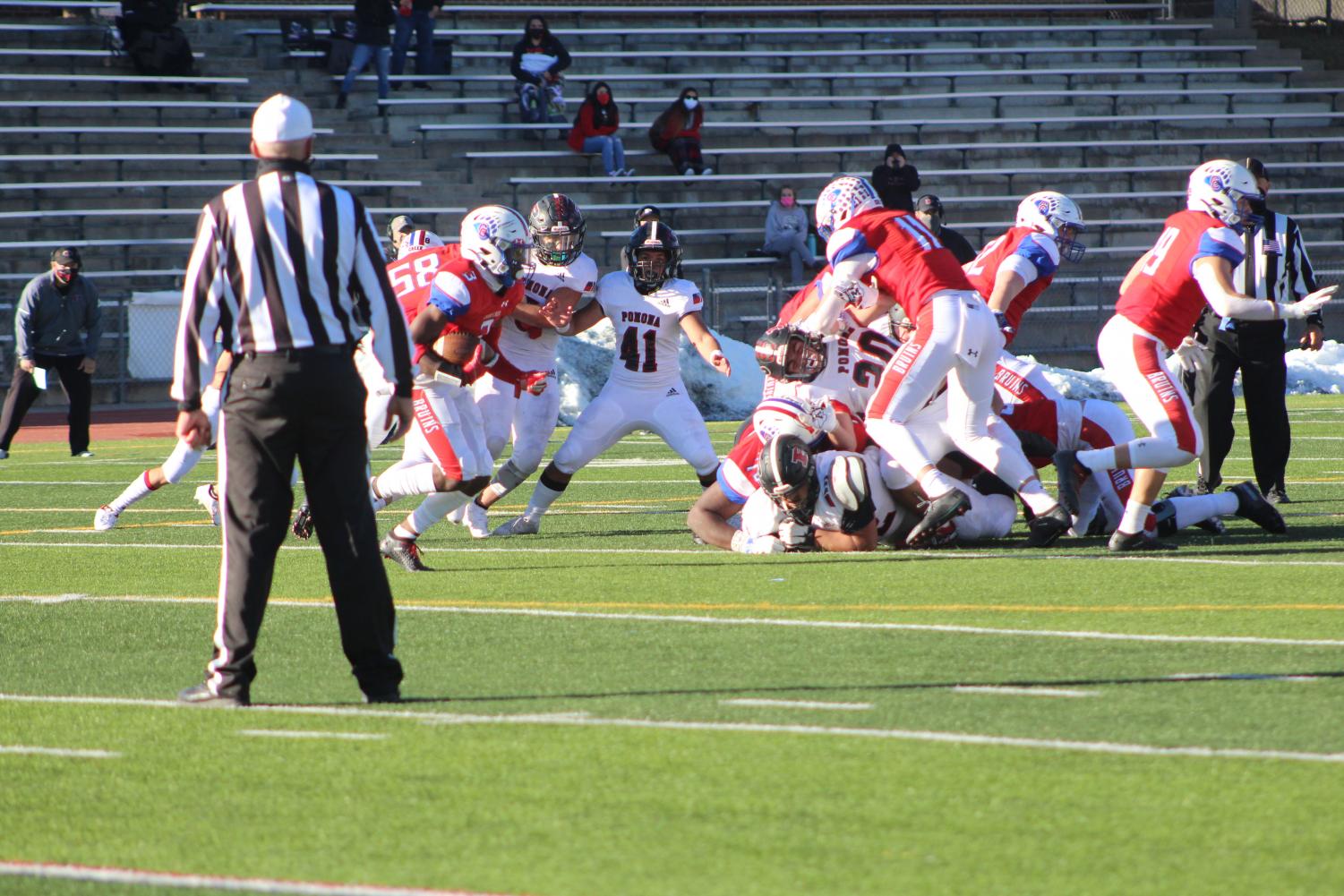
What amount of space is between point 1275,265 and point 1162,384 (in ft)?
10.8

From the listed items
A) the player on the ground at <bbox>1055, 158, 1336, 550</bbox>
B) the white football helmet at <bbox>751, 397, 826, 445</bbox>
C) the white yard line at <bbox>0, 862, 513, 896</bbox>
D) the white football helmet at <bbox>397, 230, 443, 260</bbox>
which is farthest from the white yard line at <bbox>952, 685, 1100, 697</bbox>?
the white football helmet at <bbox>397, 230, 443, 260</bbox>

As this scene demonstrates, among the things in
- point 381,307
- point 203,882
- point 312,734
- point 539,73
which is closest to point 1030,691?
point 312,734

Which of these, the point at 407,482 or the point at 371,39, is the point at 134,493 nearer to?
the point at 407,482

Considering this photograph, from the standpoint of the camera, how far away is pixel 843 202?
9.39 m

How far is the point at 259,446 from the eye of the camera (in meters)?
5.30

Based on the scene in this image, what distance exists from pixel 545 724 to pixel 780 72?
2379 centimetres

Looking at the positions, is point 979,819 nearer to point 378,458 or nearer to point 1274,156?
point 378,458

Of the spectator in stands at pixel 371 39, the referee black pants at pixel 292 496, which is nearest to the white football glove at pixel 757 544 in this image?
the referee black pants at pixel 292 496

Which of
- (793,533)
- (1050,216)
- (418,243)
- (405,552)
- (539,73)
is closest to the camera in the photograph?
(405,552)

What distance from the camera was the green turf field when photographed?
12.5 ft

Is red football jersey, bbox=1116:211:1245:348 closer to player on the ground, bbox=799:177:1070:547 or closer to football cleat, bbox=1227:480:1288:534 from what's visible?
player on the ground, bbox=799:177:1070:547

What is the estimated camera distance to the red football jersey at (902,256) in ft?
29.3

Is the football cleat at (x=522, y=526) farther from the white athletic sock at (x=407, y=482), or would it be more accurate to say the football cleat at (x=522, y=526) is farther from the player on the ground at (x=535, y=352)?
the white athletic sock at (x=407, y=482)

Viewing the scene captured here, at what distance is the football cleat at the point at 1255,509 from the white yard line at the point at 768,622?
9.73ft
